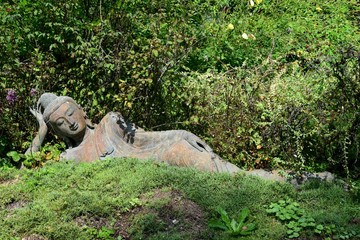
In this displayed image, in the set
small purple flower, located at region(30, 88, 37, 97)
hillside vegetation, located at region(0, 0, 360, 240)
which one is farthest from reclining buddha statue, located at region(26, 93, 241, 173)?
small purple flower, located at region(30, 88, 37, 97)

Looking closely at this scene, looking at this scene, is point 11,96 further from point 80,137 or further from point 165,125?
point 165,125

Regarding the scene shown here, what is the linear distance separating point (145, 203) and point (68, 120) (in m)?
1.55

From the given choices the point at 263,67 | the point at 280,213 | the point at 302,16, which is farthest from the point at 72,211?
the point at 302,16

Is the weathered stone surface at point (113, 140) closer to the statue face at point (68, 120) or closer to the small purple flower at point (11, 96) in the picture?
the statue face at point (68, 120)

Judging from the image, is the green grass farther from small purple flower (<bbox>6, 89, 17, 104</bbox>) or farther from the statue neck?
small purple flower (<bbox>6, 89, 17, 104</bbox>)

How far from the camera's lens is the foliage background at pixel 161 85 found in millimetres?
5766

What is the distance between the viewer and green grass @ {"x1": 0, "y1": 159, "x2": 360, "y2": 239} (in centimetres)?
435

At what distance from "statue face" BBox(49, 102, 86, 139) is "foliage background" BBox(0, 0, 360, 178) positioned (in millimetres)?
541

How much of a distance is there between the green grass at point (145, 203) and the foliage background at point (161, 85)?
2.48 feet

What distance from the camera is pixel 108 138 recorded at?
226 inches

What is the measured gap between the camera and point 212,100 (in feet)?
21.3

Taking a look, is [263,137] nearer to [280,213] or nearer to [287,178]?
[287,178]

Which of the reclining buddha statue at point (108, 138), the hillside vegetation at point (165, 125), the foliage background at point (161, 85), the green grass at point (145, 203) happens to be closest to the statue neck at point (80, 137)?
the reclining buddha statue at point (108, 138)

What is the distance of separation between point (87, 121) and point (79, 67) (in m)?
0.88
